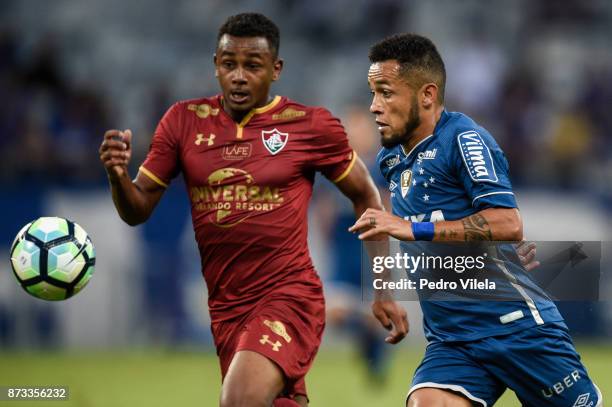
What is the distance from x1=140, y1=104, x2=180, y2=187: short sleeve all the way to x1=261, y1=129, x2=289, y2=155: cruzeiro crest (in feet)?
1.59

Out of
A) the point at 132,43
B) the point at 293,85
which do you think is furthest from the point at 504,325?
the point at 132,43

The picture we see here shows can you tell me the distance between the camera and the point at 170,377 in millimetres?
10844

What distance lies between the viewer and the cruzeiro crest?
5.91m

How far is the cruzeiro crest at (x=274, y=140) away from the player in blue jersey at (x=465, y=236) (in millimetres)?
773

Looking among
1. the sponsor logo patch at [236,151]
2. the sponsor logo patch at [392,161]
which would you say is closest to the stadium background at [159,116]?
the sponsor logo patch at [236,151]

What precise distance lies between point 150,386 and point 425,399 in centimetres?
556

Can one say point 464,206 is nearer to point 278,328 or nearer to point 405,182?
point 405,182

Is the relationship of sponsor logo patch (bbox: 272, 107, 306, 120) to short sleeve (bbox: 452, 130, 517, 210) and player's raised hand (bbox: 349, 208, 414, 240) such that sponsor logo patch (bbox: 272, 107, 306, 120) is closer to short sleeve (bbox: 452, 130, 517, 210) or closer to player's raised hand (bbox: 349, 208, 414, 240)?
short sleeve (bbox: 452, 130, 517, 210)

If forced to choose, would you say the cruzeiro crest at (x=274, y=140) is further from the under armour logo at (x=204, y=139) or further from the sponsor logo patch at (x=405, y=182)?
the sponsor logo patch at (x=405, y=182)

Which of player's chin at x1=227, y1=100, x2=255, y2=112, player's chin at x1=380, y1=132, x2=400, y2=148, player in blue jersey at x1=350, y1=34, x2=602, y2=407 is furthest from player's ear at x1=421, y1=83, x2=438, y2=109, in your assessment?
player's chin at x1=227, y1=100, x2=255, y2=112

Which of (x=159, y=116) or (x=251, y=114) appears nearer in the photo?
(x=251, y=114)

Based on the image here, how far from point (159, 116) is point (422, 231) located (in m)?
11.0

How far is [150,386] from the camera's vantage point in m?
10.2

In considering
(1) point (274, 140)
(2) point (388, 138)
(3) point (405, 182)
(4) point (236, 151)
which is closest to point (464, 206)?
(3) point (405, 182)
